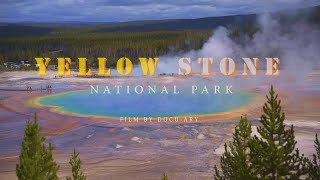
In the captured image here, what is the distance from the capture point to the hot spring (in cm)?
2908

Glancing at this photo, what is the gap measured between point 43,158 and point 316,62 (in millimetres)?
49568

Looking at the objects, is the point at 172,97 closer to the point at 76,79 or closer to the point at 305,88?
the point at 305,88

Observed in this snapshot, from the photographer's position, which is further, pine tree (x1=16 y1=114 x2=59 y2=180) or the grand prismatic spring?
the grand prismatic spring

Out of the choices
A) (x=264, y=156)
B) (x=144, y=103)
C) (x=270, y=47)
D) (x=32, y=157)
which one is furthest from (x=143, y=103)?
(x=270, y=47)

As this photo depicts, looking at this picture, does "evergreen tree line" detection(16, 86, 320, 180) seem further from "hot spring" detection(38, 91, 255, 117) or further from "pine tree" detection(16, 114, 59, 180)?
"hot spring" detection(38, 91, 255, 117)

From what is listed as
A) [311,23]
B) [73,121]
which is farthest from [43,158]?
[311,23]

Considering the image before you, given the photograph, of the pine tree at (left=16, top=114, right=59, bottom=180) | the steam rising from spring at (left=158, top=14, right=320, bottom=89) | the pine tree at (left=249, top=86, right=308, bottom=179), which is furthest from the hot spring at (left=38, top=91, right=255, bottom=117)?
the pine tree at (left=249, top=86, right=308, bottom=179)

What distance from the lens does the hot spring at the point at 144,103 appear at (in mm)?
29078

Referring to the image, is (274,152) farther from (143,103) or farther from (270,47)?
(270,47)

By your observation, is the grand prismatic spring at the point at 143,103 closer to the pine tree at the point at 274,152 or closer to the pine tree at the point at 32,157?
the pine tree at the point at 32,157

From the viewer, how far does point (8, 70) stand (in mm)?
62031

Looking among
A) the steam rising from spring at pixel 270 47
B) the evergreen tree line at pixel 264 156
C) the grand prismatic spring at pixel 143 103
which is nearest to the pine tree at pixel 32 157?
the evergreen tree line at pixel 264 156

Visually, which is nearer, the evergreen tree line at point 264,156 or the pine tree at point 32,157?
the evergreen tree line at point 264,156

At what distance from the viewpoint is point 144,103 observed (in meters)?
33.1
